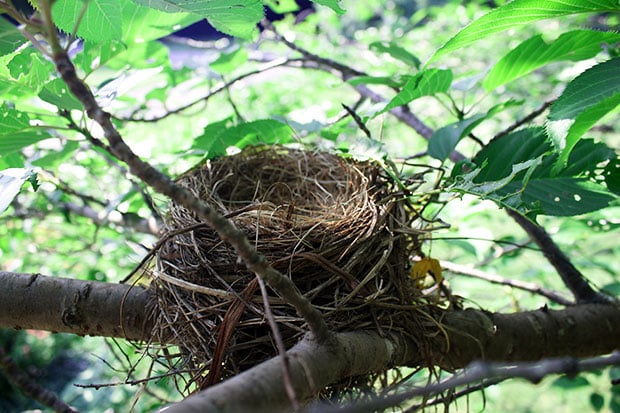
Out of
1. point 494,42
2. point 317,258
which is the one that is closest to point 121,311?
point 317,258

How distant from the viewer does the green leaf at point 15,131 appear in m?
0.78

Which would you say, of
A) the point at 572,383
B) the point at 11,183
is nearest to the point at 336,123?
the point at 11,183

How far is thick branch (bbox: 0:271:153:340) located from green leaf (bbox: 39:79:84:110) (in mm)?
229

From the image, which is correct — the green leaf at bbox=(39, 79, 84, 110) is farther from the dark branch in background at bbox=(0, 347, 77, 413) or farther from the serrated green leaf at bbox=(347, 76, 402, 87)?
the serrated green leaf at bbox=(347, 76, 402, 87)

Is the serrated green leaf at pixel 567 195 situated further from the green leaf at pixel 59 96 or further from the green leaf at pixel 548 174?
the green leaf at pixel 59 96

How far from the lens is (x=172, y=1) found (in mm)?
531

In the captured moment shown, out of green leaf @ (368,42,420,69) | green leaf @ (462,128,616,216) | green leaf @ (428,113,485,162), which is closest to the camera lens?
green leaf @ (462,128,616,216)

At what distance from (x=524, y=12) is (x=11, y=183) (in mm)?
584

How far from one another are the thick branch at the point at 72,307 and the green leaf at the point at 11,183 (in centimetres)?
15

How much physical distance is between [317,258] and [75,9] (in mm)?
401

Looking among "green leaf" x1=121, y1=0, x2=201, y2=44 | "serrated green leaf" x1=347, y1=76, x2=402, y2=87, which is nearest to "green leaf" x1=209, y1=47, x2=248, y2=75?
"green leaf" x1=121, y1=0, x2=201, y2=44

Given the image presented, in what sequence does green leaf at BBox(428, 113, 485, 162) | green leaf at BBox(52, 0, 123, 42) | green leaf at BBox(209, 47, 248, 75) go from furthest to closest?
1. green leaf at BBox(209, 47, 248, 75)
2. green leaf at BBox(428, 113, 485, 162)
3. green leaf at BBox(52, 0, 123, 42)

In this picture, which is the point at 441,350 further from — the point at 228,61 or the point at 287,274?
the point at 228,61

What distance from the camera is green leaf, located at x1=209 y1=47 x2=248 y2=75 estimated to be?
1.13 m
